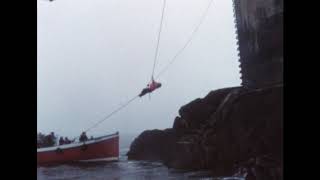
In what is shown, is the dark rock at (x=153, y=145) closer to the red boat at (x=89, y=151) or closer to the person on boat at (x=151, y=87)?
the red boat at (x=89, y=151)

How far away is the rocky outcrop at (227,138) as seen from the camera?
4645mm

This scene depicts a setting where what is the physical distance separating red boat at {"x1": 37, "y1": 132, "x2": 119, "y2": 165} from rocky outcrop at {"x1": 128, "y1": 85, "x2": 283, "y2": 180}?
0.67ft

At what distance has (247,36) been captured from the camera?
18.7ft

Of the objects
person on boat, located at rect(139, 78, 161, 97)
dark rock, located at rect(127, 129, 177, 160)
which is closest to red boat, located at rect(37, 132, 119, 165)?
dark rock, located at rect(127, 129, 177, 160)

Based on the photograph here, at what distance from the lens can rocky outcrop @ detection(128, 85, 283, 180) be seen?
4.64 meters

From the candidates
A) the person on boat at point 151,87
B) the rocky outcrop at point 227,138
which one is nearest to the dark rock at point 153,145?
the rocky outcrop at point 227,138

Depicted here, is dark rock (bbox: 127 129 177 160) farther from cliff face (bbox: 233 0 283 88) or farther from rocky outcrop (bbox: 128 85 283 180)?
cliff face (bbox: 233 0 283 88)

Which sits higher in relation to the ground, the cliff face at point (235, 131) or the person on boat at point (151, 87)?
the person on boat at point (151, 87)

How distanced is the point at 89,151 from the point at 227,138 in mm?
1520

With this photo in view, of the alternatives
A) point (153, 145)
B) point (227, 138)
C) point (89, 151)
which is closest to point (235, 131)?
point (227, 138)

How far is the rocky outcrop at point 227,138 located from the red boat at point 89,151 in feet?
0.67
